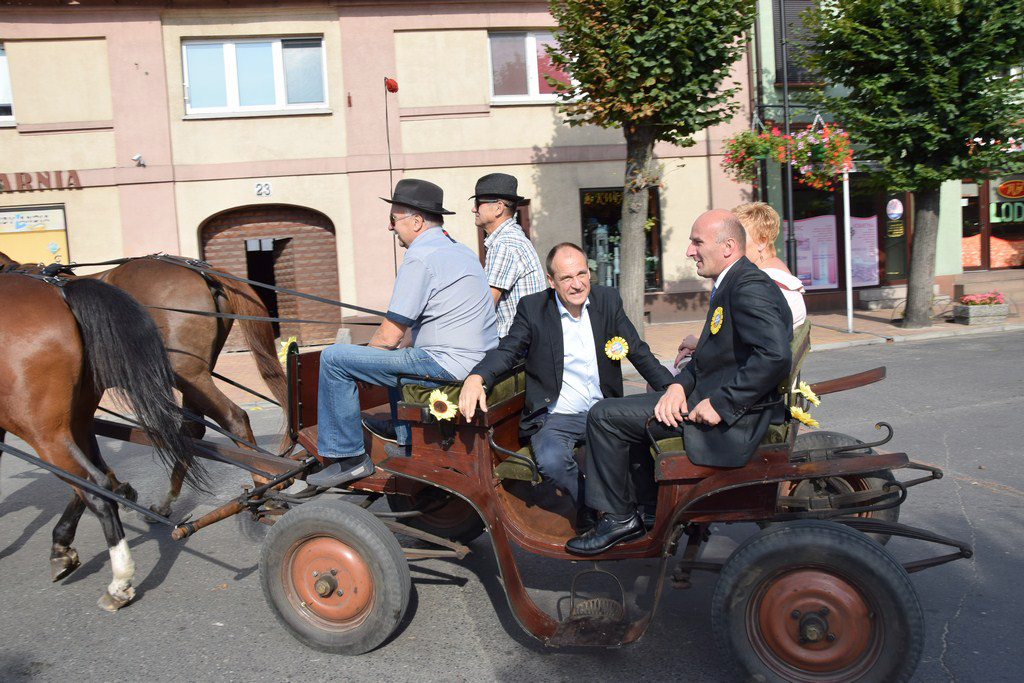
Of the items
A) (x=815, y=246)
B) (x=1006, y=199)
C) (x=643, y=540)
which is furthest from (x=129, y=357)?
(x=1006, y=199)

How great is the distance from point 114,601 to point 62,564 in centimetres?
62

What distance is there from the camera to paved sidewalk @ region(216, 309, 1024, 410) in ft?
40.8

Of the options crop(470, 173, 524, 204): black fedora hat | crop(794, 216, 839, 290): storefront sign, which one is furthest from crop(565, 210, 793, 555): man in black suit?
crop(794, 216, 839, 290): storefront sign

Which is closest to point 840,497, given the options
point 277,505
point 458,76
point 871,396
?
point 277,505

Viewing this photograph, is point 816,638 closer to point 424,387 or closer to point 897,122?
point 424,387

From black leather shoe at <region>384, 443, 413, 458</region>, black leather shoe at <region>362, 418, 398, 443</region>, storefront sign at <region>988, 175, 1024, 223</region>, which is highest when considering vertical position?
storefront sign at <region>988, 175, 1024, 223</region>

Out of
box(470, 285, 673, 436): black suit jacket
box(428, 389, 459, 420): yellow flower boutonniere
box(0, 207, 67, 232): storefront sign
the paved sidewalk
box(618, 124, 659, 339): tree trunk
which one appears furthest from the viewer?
box(0, 207, 67, 232): storefront sign

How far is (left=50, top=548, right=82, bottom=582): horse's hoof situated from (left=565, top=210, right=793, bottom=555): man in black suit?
2950mm

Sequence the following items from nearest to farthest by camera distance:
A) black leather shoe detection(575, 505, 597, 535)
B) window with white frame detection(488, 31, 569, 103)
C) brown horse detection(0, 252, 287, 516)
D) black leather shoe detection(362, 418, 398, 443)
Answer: black leather shoe detection(575, 505, 597, 535), black leather shoe detection(362, 418, 398, 443), brown horse detection(0, 252, 287, 516), window with white frame detection(488, 31, 569, 103)

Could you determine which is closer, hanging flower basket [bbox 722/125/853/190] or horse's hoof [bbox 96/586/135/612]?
horse's hoof [bbox 96/586/135/612]

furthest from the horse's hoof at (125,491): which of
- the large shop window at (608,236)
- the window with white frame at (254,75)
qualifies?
the large shop window at (608,236)

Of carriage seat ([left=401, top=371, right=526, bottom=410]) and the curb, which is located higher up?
carriage seat ([left=401, top=371, right=526, bottom=410])

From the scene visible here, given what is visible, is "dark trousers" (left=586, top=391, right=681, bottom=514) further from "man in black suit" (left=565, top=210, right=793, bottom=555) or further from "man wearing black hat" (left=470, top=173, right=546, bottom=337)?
"man wearing black hat" (left=470, top=173, right=546, bottom=337)

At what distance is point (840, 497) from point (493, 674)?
5.69ft
